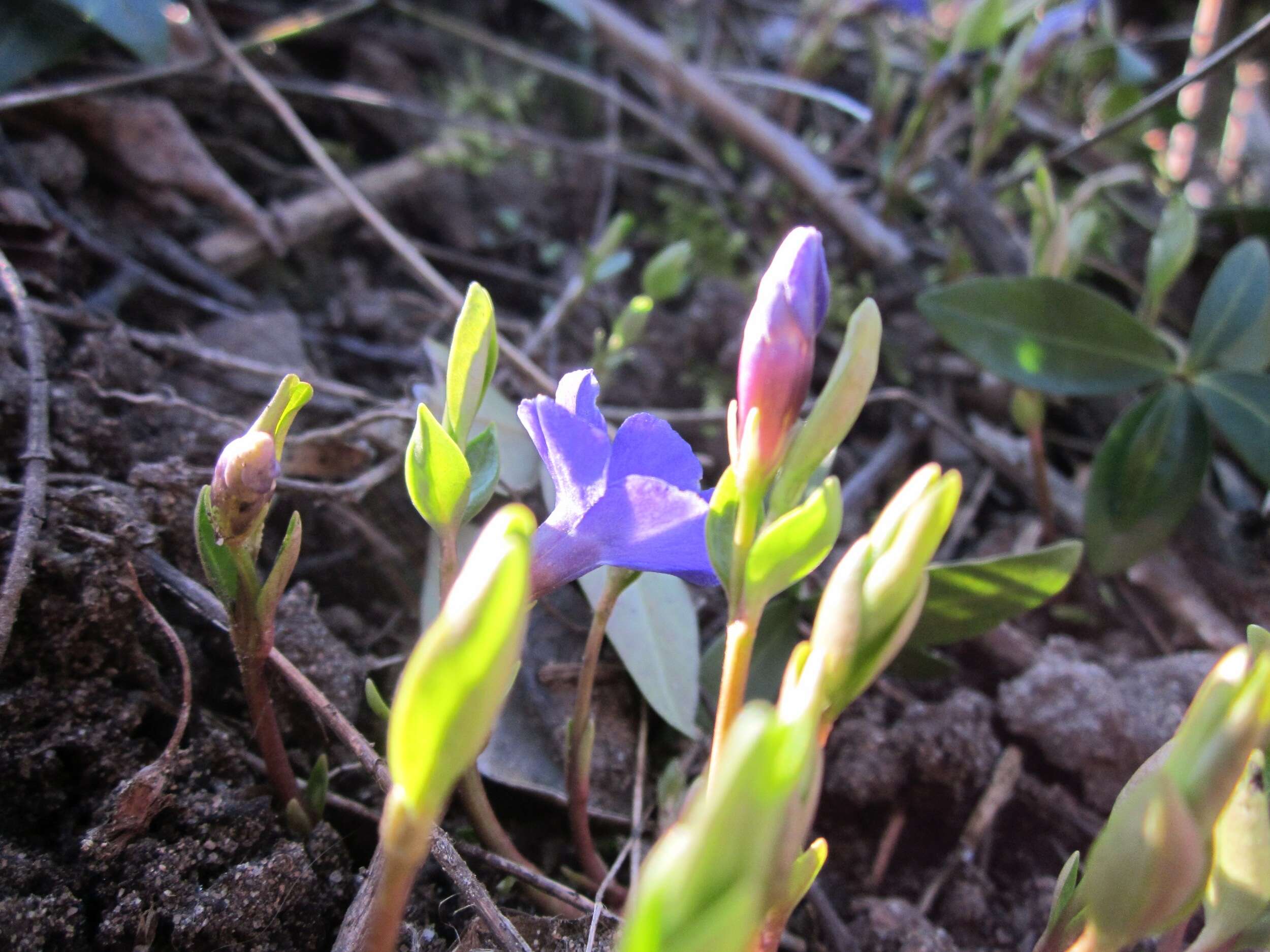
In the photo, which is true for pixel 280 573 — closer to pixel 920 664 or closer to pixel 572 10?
pixel 920 664

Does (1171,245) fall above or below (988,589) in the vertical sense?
above

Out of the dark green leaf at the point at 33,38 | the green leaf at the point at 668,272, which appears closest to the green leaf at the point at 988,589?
the green leaf at the point at 668,272

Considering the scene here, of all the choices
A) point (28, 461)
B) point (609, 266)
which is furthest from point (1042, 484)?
point (28, 461)

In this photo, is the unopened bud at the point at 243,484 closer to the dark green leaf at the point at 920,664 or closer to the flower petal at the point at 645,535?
the flower petal at the point at 645,535

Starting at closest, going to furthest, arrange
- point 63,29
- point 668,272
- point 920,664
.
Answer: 1. point 920,664
2. point 63,29
3. point 668,272

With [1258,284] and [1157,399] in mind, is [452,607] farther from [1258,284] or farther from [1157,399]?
[1258,284]

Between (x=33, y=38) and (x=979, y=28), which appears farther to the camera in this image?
(x=979, y=28)
